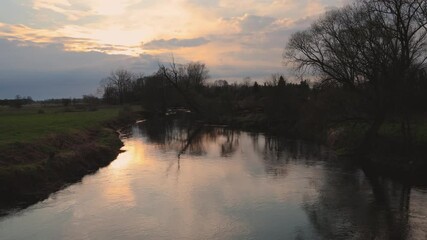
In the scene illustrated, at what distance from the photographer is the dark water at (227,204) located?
51.1 ft

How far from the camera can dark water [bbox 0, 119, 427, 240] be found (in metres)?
15.6

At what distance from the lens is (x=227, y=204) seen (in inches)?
757

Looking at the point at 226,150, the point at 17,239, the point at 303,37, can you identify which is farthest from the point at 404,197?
the point at 303,37

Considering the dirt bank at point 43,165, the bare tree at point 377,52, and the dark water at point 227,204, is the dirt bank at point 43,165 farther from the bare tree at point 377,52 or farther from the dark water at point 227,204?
the bare tree at point 377,52

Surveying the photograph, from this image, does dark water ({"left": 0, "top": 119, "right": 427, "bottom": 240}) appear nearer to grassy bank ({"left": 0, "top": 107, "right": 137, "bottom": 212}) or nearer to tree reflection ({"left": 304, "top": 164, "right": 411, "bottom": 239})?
tree reflection ({"left": 304, "top": 164, "right": 411, "bottom": 239})

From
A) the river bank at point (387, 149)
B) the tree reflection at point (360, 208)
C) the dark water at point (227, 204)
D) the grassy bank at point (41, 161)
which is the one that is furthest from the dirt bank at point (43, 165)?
the river bank at point (387, 149)

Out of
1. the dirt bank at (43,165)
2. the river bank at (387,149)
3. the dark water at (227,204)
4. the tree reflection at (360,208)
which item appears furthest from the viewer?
the river bank at (387,149)

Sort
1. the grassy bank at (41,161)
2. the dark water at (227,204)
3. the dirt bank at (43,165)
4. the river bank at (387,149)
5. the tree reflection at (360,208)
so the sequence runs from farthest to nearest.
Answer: the river bank at (387,149)
the grassy bank at (41,161)
the dirt bank at (43,165)
the dark water at (227,204)
the tree reflection at (360,208)

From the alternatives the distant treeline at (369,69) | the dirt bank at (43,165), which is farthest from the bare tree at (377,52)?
the dirt bank at (43,165)

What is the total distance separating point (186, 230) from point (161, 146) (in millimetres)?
25918

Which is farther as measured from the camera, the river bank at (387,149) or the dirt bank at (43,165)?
the river bank at (387,149)

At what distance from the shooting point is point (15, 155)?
902 inches

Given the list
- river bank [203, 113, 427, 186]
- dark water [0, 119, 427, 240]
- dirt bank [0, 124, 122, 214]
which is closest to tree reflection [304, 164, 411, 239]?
dark water [0, 119, 427, 240]

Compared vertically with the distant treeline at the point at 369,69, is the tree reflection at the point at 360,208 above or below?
below
